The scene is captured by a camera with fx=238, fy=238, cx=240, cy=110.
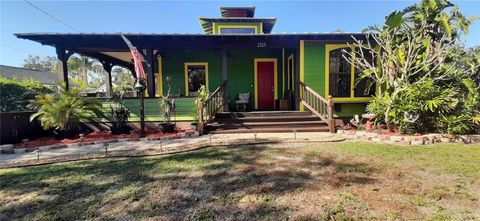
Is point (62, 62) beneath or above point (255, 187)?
above

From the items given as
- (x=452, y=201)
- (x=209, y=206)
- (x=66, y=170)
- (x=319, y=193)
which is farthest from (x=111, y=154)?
(x=452, y=201)

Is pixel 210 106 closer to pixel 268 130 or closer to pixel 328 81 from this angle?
pixel 268 130

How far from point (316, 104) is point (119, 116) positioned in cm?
628

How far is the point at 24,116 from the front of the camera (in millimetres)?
6820

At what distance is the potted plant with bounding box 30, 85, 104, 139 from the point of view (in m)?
6.54

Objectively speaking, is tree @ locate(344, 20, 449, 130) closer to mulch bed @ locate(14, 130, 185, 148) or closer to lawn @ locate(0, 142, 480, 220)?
lawn @ locate(0, 142, 480, 220)

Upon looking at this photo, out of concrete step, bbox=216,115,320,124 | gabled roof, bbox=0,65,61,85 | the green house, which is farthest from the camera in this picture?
gabled roof, bbox=0,65,61,85

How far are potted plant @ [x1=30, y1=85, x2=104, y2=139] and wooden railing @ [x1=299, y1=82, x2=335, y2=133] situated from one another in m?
6.51

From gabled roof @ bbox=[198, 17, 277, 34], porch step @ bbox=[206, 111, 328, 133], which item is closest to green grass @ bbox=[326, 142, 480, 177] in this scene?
porch step @ bbox=[206, 111, 328, 133]

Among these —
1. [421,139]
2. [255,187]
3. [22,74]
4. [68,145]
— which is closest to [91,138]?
[68,145]

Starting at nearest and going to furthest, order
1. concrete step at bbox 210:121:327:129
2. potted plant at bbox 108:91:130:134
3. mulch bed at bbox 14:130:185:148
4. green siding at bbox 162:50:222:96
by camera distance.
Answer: mulch bed at bbox 14:130:185:148 < potted plant at bbox 108:91:130:134 < concrete step at bbox 210:121:327:129 < green siding at bbox 162:50:222:96

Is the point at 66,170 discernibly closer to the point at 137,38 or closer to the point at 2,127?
the point at 2,127

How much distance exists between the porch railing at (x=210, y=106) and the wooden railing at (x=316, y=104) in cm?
276

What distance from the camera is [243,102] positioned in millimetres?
9484
